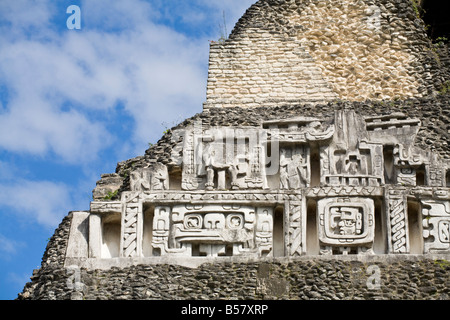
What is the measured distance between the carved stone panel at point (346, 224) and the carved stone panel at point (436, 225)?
808 mm

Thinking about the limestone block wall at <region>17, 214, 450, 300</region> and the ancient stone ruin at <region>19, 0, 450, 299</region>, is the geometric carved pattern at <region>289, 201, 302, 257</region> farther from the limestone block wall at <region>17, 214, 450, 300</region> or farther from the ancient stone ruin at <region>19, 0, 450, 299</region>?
the limestone block wall at <region>17, 214, 450, 300</region>

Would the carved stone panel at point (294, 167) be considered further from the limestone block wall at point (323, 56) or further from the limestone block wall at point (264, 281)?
the limestone block wall at point (323, 56)

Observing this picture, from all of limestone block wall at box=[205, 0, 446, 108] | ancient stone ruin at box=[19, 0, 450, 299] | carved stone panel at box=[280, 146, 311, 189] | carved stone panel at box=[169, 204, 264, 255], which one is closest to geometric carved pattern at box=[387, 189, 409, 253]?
ancient stone ruin at box=[19, 0, 450, 299]

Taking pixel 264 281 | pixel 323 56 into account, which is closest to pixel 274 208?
pixel 264 281

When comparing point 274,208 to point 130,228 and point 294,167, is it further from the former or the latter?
point 130,228

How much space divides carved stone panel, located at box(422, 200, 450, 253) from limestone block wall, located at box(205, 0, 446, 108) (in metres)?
3.95

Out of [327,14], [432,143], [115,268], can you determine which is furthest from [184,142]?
[327,14]

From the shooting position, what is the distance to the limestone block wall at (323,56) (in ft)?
73.6

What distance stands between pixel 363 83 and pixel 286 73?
1.45m

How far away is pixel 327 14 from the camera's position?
23953 mm

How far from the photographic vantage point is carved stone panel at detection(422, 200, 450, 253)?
18236 mm

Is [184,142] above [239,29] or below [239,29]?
below

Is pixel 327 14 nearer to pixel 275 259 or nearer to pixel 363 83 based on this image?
pixel 363 83

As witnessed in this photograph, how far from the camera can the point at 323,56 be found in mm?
23312
